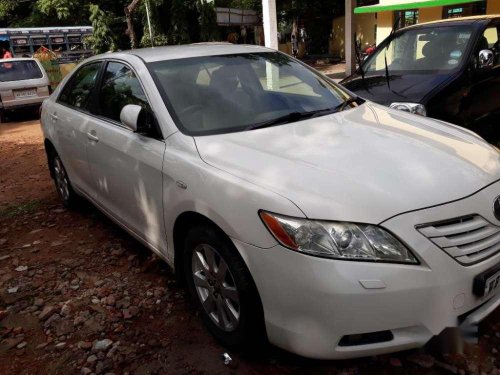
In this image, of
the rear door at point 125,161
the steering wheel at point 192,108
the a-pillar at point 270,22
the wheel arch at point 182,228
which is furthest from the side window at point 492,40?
the a-pillar at point 270,22

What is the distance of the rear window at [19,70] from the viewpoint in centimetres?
1252

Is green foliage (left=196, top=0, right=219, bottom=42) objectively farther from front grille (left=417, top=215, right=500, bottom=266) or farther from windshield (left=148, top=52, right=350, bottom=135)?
front grille (left=417, top=215, right=500, bottom=266)

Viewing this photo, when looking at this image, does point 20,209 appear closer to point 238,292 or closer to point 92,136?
point 92,136

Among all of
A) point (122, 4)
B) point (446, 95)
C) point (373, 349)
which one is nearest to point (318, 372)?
point (373, 349)

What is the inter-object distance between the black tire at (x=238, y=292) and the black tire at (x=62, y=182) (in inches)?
101

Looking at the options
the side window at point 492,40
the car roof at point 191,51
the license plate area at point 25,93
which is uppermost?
the car roof at point 191,51

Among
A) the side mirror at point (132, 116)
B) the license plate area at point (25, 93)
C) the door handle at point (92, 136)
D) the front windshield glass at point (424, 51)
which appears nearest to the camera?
the side mirror at point (132, 116)

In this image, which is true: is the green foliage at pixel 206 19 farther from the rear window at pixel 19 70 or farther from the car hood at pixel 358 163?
the car hood at pixel 358 163

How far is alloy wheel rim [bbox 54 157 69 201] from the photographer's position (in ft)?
15.6

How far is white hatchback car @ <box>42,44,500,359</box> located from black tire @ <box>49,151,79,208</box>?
1.35 m

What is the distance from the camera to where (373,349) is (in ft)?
6.57

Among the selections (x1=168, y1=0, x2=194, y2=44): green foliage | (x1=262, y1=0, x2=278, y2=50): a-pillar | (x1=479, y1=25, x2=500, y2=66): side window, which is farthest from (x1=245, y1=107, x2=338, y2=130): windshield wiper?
(x1=168, y1=0, x2=194, y2=44): green foliage

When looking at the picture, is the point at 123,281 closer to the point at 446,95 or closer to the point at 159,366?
the point at 159,366

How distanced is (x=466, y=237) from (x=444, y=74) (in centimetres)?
372
